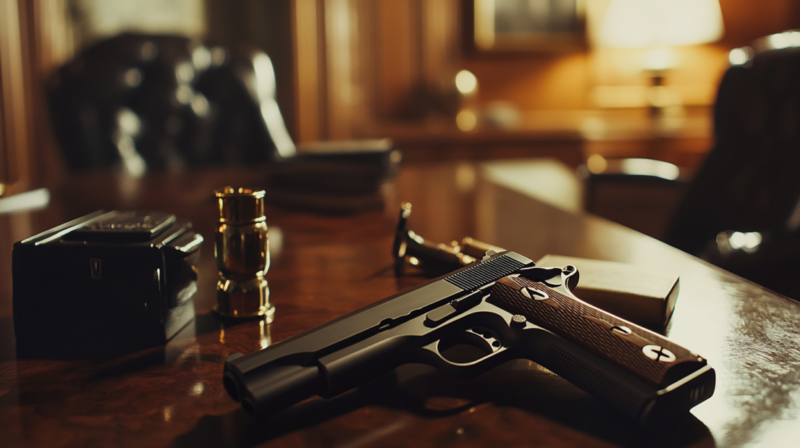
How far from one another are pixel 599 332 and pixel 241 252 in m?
0.38

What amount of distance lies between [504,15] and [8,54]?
2662 millimetres

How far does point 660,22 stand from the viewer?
328 centimetres

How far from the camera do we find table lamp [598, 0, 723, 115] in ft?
10.5

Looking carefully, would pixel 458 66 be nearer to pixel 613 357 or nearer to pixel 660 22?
pixel 660 22

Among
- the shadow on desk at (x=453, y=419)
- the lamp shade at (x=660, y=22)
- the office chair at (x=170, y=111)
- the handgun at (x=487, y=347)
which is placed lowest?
the shadow on desk at (x=453, y=419)


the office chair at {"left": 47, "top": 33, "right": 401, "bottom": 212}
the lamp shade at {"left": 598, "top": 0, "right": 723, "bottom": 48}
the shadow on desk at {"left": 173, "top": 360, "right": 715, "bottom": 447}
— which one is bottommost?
the shadow on desk at {"left": 173, "top": 360, "right": 715, "bottom": 447}

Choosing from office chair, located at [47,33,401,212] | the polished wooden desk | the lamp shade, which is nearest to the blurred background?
the lamp shade

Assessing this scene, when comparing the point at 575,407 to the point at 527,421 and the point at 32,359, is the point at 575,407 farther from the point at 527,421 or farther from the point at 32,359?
the point at 32,359

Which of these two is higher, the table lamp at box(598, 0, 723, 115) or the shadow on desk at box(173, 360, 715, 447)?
the table lamp at box(598, 0, 723, 115)

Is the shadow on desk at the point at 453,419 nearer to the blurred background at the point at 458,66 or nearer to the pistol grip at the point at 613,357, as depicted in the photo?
the pistol grip at the point at 613,357

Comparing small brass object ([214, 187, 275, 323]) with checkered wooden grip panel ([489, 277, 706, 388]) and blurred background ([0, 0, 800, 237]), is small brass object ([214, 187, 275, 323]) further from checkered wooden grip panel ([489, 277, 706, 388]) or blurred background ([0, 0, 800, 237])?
blurred background ([0, 0, 800, 237])

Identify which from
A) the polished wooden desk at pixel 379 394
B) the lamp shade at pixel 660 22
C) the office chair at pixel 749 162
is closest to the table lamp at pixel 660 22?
the lamp shade at pixel 660 22

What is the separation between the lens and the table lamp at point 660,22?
10.5ft

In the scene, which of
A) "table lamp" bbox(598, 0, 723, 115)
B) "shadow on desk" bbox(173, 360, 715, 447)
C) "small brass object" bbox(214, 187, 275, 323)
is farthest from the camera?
"table lamp" bbox(598, 0, 723, 115)
